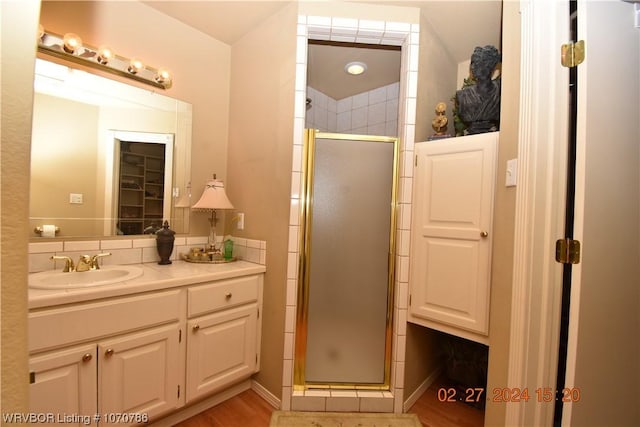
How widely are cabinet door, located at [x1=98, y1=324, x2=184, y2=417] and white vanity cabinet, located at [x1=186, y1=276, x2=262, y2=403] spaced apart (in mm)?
83

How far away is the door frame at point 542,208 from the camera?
97cm

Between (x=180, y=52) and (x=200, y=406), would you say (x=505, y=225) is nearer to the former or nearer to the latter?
(x=200, y=406)

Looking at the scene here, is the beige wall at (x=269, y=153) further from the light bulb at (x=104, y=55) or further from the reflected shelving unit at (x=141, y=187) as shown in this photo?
the light bulb at (x=104, y=55)

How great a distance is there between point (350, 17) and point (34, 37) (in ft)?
5.46

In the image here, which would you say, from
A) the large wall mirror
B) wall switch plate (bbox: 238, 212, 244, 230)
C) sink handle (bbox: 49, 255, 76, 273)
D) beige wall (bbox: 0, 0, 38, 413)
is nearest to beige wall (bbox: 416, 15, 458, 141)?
wall switch plate (bbox: 238, 212, 244, 230)

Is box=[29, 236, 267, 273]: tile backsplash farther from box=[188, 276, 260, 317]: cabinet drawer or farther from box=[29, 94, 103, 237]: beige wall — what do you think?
box=[188, 276, 260, 317]: cabinet drawer

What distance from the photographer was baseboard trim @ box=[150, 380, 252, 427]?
1.48 meters

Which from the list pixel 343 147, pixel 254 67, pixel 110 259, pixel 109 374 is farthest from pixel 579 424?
pixel 254 67

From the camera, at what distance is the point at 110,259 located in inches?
64.2

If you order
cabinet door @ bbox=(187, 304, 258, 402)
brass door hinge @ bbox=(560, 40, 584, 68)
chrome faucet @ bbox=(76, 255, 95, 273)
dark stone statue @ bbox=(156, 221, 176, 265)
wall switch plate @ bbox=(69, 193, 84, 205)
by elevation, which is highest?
brass door hinge @ bbox=(560, 40, 584, 68)

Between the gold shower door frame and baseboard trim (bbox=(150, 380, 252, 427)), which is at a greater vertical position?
the gold shower door frame

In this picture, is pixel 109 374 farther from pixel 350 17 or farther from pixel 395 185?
pixel 350 17

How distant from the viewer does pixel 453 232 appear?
1.53 meters

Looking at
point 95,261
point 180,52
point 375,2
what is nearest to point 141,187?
point 95,261
